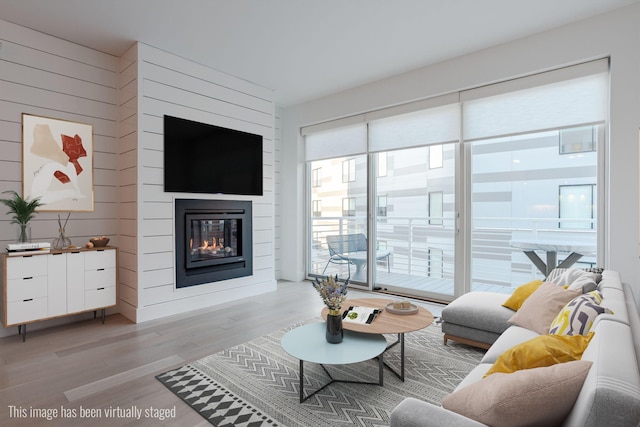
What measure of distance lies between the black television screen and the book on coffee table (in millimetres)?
2402

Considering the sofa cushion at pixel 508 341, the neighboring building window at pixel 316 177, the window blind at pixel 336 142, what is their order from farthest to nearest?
the neighboring building window at pixel 316 177 < the window blind at pixel 336 142 < the sofa cushion at pixel 508 341

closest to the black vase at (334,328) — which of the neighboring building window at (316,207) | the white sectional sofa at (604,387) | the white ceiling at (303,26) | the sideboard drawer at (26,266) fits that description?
the white sectional sofa at (604,387)

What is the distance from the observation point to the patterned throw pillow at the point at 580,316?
5.28ft

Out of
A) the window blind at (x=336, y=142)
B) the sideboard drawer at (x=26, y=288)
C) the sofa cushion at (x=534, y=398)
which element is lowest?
the sideboard drawer at (x=26, y=288)

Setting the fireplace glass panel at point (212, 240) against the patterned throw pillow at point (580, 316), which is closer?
the patterned throw pillow at point (580, 316)

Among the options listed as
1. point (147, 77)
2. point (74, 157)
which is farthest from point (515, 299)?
point (74, 157)

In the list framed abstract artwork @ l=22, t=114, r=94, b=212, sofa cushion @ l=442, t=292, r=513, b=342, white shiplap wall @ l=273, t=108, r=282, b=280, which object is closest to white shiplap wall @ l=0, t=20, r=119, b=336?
framed abstract artwork @ l=22, t=114, r=94, b=212

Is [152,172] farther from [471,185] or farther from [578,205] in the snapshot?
[578,205]

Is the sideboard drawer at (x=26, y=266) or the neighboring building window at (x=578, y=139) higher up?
the neighboring building window at (x=578, y=139)

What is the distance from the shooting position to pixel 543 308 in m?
2.23

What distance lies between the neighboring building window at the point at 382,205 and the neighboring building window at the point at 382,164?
327 mm

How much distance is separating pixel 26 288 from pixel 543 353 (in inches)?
151

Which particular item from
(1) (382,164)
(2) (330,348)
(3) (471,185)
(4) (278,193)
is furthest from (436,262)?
(4) (278,193)

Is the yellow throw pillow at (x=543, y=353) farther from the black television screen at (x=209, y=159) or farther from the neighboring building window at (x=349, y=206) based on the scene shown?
the neighboring building window at (x=349, y=206)
